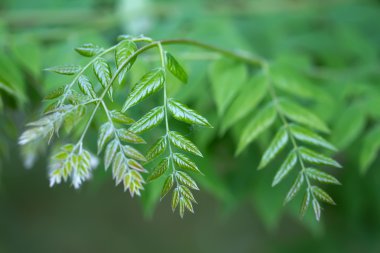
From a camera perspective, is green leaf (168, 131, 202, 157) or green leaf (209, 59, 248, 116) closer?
green leaf (168, 131, 202, 157)

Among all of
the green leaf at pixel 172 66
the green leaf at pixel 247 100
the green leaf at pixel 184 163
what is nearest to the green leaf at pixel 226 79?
the green leaf at pixel 247 100

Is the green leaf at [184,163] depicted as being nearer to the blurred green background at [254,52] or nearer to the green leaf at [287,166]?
the green leaf at [287,166]

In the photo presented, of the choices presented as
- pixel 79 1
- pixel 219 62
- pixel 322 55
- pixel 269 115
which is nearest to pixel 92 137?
pixel 219 62

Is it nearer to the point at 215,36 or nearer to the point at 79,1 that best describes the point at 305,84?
the point at 215,36

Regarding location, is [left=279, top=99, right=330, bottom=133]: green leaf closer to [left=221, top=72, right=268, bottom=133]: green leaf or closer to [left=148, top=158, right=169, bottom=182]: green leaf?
[left=221, top=72, right=268, bottom=133]: green leaf

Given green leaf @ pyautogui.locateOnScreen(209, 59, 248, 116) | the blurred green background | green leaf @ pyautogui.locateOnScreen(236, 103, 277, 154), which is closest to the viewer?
green leaf @ pyautogui.locateOnScreen(236, 103, 277, 154)

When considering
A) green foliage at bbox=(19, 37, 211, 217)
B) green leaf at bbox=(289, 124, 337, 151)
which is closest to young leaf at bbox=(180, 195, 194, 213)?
green foliage at bbox=(19, 37, 211, 217)

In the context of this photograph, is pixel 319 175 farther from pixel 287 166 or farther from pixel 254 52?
pixel 254 52
